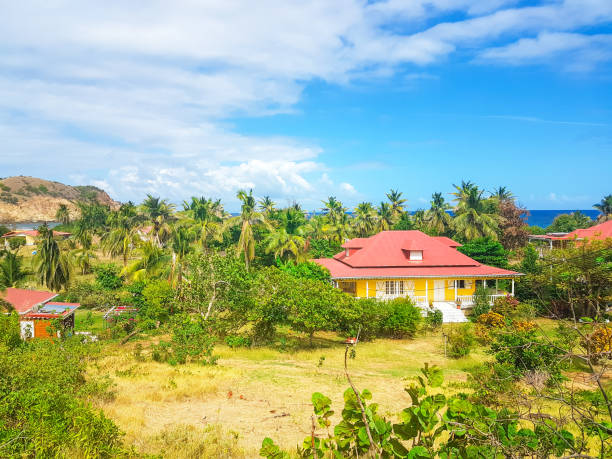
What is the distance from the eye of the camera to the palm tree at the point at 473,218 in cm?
4700

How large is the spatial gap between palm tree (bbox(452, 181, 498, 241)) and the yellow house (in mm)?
17731

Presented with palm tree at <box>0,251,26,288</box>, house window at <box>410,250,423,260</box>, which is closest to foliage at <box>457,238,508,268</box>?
house window at <box>410,250,423,260</box>

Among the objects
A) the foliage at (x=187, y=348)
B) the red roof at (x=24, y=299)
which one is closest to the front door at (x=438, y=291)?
the foliage at (x=187, y=348)

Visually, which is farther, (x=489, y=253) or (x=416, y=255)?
(x=489, y=253)

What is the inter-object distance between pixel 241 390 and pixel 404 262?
1922 centimetres

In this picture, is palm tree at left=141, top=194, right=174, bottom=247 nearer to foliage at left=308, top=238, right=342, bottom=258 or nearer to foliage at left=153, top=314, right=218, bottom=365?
foliage at left=308, top=238, right=342, bottom=258

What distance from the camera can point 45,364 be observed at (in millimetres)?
10727

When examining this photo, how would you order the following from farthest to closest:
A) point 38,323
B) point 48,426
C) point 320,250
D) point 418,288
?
point 320,250
point 418,288
point 38,323
point 48,426

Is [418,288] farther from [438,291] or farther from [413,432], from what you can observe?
[413,432]

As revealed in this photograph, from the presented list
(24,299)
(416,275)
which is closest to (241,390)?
(24,299)

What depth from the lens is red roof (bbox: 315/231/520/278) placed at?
93.5ft

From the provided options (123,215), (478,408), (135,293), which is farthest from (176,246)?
(123,215)

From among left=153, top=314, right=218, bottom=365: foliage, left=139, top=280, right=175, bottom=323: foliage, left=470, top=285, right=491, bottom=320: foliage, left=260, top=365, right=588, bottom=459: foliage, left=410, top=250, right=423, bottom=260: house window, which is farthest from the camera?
left=410, top=250, right=423, bottom=260: house window

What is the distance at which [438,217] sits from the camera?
2133 inches
